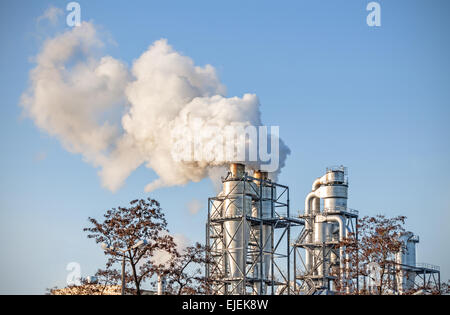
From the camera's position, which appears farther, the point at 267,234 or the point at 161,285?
the point at 267,234

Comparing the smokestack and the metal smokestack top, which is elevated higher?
the metal smokestack top

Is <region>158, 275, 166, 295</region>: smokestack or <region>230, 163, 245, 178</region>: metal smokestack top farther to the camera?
<region>230, 163, 245, 178</region>: metal smokestack top

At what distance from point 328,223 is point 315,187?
503 cm

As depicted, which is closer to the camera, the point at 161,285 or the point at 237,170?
the point at 161,285

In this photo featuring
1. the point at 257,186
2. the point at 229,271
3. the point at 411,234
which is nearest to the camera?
the point at 229,271

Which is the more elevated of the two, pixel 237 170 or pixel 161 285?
pixel 237 170

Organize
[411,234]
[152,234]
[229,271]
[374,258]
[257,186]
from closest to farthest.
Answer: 1. [152,234]
2. [374,258]
3. [229,271]
4. [257,186]
5. [411,234]

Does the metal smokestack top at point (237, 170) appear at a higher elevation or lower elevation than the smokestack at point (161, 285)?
higher

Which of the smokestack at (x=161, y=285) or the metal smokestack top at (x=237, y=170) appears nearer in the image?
the smokestack at (x=161, y=285)
